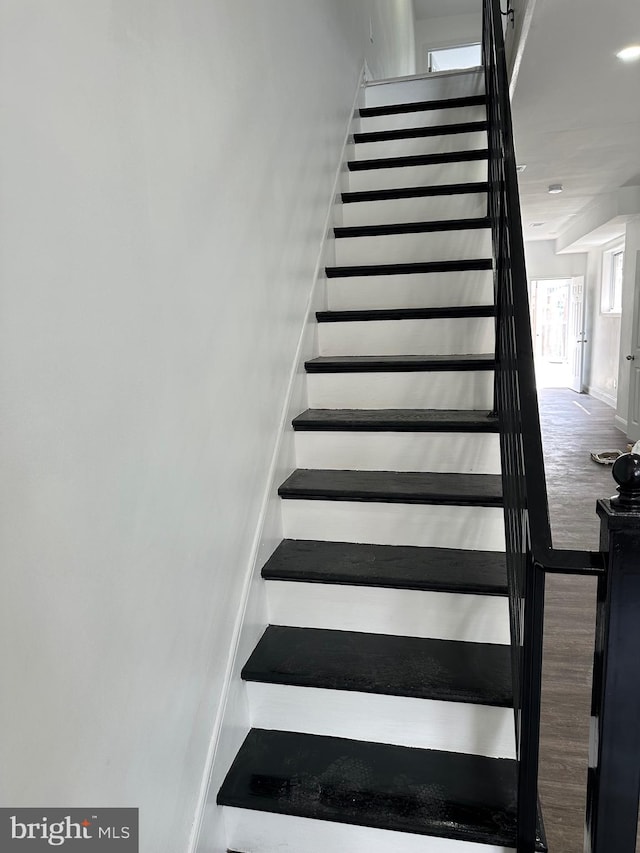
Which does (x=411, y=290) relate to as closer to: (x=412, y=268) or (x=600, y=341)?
(x=412, y=268)

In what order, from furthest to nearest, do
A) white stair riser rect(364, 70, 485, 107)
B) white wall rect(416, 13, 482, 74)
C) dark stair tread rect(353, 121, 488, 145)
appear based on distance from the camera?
white wall rect(416, 13, 482, 74) → white stair riser rect(364, 70, 485, 107) → dark stair tread rect(353, 121, 488, 145)

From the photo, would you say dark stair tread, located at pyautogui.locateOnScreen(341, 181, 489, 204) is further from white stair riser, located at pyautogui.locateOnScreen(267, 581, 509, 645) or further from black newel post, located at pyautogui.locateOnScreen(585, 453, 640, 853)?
black newel post, located at pyautogui.locateOnScreen(585, 453, 640, 853)

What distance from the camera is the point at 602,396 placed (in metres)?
9.93

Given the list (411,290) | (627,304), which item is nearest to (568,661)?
(411,290)

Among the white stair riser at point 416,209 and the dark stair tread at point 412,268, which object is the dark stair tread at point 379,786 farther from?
the white stair riser at point 416,209

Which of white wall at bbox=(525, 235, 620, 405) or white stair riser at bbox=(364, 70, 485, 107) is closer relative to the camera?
white stair riser at bbox=(364, 70, 485, 107)

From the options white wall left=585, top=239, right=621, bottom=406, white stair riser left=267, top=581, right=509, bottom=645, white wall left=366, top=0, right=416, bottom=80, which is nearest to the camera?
white stair riser left=267, top=581, right=509, bottom=645

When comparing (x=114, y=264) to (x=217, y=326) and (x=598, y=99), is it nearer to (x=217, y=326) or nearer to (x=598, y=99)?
(x=217, y=326)

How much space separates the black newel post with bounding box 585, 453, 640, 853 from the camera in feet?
3.29

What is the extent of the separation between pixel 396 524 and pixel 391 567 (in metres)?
0.19

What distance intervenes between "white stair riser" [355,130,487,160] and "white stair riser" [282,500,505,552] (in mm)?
2360

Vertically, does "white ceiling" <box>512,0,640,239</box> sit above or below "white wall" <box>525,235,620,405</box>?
above

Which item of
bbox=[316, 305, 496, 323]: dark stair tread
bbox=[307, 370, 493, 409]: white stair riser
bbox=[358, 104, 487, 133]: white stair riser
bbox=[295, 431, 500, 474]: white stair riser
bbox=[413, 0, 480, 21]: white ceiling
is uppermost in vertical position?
bbox=[413, 0, 480, 21]: white ceiling

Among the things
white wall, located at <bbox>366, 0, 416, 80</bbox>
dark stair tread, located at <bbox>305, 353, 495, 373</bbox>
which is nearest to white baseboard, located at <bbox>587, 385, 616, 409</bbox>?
white wall, located at <bbox>366, 0, 416, 80</bbox>
